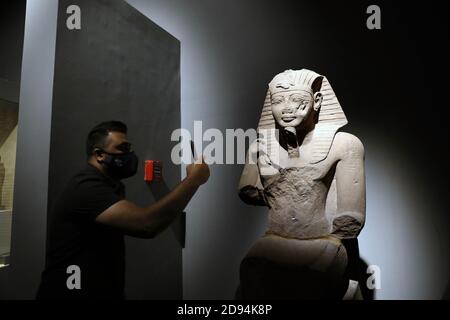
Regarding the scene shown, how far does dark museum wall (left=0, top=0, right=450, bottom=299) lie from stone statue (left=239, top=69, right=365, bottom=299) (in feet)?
1.71

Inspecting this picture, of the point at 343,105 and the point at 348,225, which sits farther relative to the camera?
the point at 343,105

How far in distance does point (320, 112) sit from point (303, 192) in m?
0.51

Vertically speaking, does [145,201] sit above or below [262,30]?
below

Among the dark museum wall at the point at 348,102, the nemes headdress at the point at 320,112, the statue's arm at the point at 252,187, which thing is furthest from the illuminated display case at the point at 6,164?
the nemes headdress at the point at 320,112

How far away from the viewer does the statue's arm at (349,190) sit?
202 cm

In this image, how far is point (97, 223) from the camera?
6.30ft

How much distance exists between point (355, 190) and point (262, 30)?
144 cm

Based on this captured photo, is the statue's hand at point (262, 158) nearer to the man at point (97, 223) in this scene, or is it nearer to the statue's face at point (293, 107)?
the statue's face at point (293, 107)

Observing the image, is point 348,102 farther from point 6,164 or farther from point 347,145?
point 6,164

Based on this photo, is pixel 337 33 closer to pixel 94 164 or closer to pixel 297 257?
pixel 297 257

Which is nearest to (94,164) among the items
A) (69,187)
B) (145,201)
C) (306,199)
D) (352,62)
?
(69,187)

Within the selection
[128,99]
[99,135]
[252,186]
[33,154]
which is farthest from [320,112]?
[33,154]

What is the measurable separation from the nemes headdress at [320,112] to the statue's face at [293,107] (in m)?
0.03
